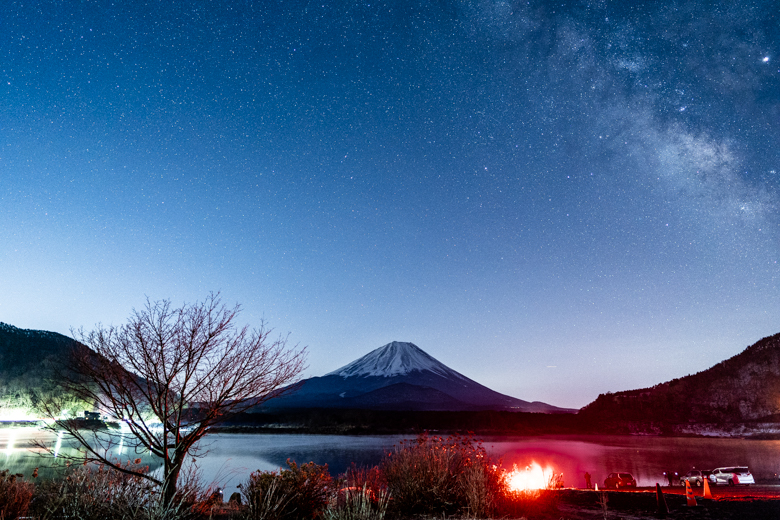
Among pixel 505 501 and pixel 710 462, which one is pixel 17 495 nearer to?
pixel 505 501

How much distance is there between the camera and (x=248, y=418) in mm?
139500

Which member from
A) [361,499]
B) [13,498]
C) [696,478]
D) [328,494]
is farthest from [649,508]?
[696,478]

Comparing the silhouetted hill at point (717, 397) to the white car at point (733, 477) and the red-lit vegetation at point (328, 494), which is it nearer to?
the white car at point (733, 477)

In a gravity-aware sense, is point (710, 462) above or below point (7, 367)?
below

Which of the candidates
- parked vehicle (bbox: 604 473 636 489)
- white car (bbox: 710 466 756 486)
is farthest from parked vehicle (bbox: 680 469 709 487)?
parked vehicle (bbox: 604 473 636 489)

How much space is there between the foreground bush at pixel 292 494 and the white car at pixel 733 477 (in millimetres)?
23750

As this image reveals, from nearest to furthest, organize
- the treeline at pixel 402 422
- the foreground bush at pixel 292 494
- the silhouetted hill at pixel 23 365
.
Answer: the foreground bush at pixel 292 494, the silhouetted hill at pixel 23 365, the treeline at pixel 402 422

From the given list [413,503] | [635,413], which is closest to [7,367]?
[413,503]

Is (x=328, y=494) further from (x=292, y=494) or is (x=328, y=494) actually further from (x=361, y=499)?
(x=361, y=499)

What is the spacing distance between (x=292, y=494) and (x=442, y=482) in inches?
132

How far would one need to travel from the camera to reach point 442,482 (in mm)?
10211

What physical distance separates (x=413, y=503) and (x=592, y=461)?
54.0 meters

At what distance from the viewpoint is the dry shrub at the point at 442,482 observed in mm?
9711

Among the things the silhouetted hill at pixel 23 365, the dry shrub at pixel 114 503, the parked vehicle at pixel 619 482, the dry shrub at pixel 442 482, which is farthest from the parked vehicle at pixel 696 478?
the silhouetted hill at pixel 23 365
